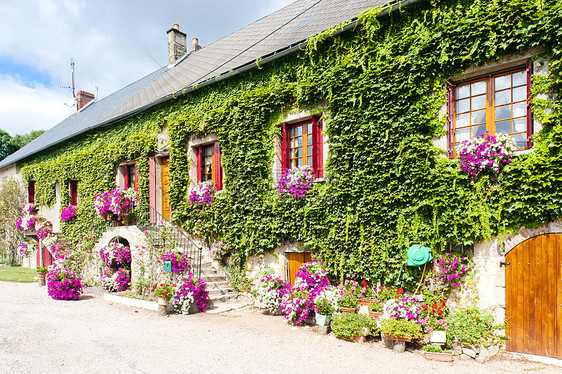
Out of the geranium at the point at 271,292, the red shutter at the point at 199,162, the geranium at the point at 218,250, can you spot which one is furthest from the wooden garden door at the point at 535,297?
the red shutter at the point at 199,162

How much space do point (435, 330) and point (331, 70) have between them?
16.5 ft

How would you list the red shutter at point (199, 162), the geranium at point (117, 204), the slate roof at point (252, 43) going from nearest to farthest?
the slate roof at point (252, 43)
the red shutter at point (199, 162)
the geranium at point (117, 204)

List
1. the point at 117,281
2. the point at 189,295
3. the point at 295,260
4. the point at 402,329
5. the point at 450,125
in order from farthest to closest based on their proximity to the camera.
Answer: the point at 117,281
the point at 295,260
the point at 189,295
the point at 450,125
the point at 402,329

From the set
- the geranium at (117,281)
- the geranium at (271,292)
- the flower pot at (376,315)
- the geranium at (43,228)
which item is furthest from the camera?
the geranium at (43,228)

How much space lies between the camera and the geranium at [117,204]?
12094 millimetres

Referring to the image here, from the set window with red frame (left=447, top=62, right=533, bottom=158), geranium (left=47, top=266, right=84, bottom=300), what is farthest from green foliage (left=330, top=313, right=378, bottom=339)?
geranium (left=47, top=266, right=84, bottom=300)

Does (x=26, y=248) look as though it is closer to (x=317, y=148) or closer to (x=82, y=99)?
(x=82, y=99)

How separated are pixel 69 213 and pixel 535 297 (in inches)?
604

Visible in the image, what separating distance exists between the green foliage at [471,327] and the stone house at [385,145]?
28 cm

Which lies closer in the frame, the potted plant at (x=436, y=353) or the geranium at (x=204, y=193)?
the potted plant at (x=436, y=353)

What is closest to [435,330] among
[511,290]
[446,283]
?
[446,283]

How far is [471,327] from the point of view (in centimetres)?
548

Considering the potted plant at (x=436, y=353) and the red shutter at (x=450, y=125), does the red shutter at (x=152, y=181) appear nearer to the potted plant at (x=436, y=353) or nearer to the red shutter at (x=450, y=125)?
the red shutter at (x=450, y=125)

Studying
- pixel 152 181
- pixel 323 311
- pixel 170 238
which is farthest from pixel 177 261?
pixel 323 311
